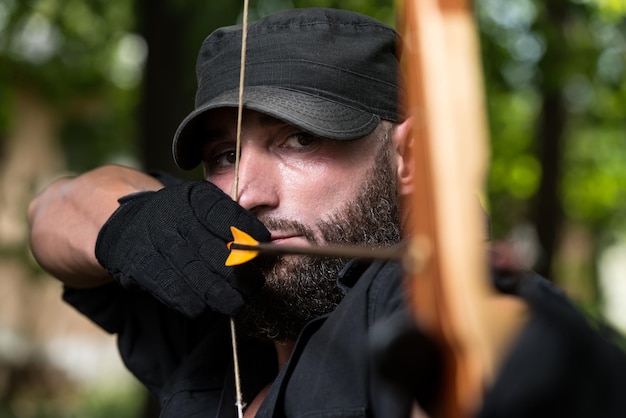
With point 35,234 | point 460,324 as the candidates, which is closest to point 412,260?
point 460,324

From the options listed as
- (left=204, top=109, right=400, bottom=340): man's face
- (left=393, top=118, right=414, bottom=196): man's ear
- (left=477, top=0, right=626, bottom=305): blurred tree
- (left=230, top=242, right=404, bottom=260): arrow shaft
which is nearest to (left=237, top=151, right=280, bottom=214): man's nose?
(left=204, top=109, right=400, bottom=340): man's face

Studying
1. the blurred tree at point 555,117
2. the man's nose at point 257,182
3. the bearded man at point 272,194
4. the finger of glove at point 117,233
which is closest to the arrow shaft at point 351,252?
the bearded man at point 272,194

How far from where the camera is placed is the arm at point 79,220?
1.83 metres

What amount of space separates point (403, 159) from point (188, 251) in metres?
0.43

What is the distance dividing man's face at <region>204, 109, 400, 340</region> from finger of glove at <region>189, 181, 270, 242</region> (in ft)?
0.13

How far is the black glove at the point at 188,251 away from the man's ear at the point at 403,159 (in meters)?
0.31

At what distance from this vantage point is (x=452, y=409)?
719 mm

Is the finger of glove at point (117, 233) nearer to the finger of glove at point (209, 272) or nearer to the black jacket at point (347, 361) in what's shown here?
the finger of glove at point (209, 272)

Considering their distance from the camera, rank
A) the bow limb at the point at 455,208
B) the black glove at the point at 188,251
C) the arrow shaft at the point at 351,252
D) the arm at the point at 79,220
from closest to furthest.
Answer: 1. the bow limb at the point at 455,208
2. the arrow shaft at the point at 351,252
3. the black glove at the point at 188,251
4. the arm at the point at 79,220

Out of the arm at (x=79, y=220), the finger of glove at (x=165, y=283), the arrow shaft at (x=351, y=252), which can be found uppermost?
the arrow shaft at (x=351, y=252)

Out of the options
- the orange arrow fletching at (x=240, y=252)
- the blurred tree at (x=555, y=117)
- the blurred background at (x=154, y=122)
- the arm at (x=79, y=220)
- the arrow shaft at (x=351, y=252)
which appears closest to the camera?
the arrow shaft at (x=351, y=252)

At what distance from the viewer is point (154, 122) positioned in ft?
11.9

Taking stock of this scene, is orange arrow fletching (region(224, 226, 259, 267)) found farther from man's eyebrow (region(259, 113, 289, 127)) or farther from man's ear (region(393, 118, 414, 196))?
man's ear (region(393, 118, 414, 196))

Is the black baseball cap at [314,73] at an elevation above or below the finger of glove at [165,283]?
above
